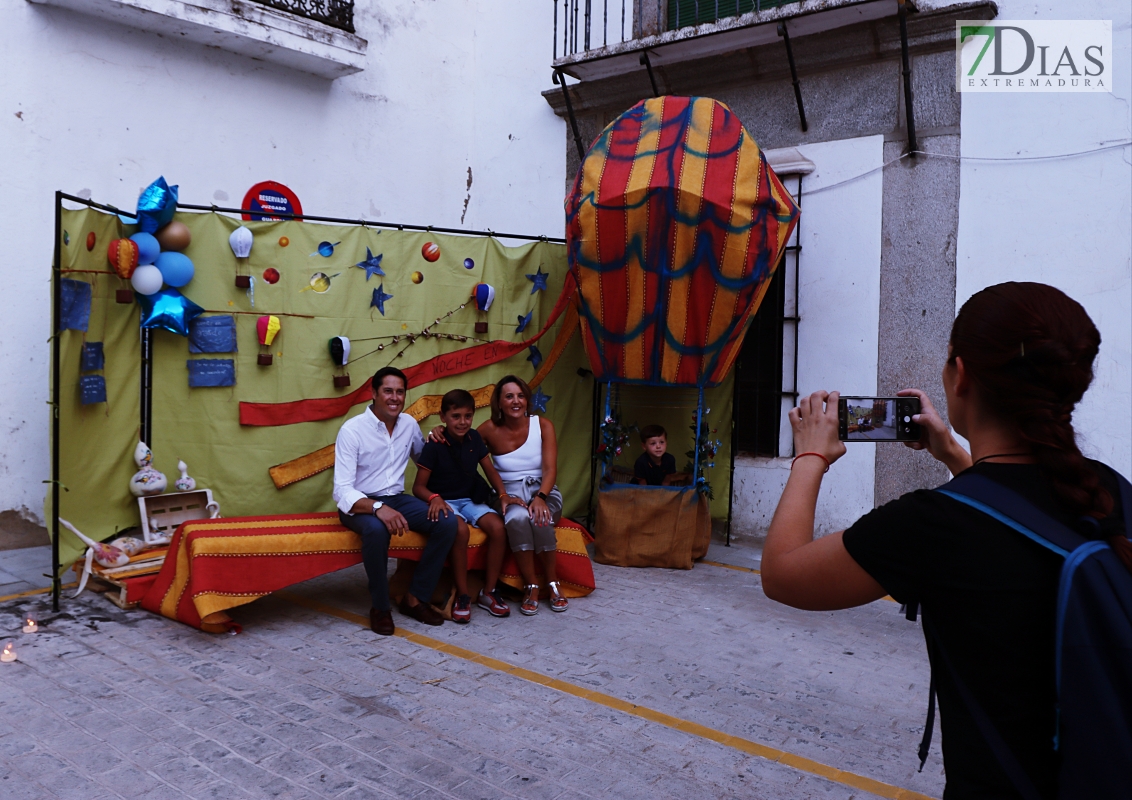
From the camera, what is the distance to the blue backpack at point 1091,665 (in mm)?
1222

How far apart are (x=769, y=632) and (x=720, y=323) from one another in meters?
2.15

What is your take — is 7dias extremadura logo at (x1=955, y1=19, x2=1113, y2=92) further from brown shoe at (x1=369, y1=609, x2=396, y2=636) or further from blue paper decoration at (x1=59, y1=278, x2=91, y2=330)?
blue paper decoration at (x1=59, y1=278, x2=91, y2=330)

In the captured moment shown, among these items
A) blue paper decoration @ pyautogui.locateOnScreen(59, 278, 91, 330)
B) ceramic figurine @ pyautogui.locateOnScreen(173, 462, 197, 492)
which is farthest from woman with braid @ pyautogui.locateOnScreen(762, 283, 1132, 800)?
ceramic figurine @ pyautogui.locateOnScreen(173, 462, 197, 492)

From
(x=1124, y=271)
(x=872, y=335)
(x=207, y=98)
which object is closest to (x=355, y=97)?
(x=207, y=98)

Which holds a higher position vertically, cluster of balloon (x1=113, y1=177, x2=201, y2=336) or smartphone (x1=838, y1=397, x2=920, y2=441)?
cluster of balloon (x1=113, y1=177, x2=201, y2=336)

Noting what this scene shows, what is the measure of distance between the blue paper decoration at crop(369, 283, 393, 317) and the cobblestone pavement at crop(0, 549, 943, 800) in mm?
2252

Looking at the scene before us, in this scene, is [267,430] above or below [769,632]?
above

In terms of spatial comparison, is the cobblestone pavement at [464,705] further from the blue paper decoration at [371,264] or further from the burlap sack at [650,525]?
the blue paper decoration at [371,264]

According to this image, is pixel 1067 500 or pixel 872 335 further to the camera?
pixel 872 335

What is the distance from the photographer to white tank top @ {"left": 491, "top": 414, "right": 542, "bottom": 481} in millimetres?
5777

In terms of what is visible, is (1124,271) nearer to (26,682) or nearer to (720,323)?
(720,323)

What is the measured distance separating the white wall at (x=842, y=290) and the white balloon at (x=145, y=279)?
4799 millimetres

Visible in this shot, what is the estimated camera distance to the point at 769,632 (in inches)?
201

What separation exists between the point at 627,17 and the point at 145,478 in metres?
5.72
